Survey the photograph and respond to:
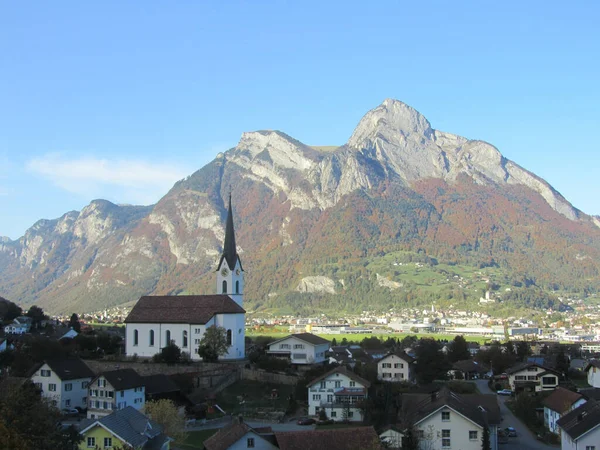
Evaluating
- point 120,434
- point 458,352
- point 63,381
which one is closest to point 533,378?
point 458,352

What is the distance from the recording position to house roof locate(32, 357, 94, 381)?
61281 millimetres

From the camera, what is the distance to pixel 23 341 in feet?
279

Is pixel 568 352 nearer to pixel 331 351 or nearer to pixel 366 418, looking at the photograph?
pixel 331 351

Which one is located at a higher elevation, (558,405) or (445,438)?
(558,405)

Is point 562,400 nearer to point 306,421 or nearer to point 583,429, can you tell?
point 583,429

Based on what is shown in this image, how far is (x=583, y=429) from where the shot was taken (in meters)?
39.0

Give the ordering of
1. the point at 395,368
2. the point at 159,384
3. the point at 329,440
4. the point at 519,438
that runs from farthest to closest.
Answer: the point at 395,368, the point at 159,384, the point at 519,438, the point at 329,440

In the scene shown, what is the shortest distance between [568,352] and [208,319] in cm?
6004

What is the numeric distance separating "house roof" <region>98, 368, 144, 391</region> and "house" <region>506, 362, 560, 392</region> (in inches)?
1335

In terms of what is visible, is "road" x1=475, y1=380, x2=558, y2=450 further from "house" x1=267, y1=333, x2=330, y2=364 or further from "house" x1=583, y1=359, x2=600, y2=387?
"house" x1=267, y1=333, x2=330, y2=364

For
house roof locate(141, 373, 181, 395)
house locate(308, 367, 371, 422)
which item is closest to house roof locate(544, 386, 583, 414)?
house locate(308, 367, 371, 422)

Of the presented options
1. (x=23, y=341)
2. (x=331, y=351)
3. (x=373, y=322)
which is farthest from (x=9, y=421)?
(x=373, y=322)

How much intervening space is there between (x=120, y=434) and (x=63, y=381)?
25.8 metres

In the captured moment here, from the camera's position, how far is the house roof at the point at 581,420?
127 feet
